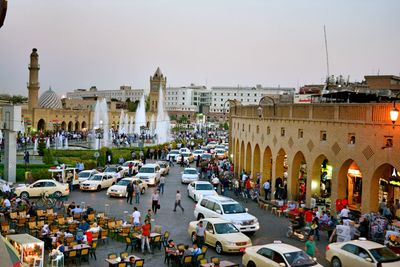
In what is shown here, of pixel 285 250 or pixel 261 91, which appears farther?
pixel 261 91

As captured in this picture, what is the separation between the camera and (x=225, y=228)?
A: 711 inches

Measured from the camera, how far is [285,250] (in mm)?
14430

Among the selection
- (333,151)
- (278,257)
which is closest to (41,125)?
(333,151)

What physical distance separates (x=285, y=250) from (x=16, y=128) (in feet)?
70.9

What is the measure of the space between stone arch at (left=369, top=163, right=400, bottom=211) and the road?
2.79m

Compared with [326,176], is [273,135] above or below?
above

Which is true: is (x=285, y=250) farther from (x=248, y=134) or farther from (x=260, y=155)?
(x=248, y=134)

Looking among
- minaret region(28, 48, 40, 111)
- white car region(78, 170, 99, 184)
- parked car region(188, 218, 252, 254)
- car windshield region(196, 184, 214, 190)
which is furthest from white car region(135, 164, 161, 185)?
minaret region(28, 48, 40, 111)

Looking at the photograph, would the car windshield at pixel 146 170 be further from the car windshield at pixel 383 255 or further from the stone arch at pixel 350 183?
the car windshield at pixel 383 255

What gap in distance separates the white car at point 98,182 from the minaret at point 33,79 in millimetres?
57179

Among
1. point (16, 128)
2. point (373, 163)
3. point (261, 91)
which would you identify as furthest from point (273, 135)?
point (261, 91)

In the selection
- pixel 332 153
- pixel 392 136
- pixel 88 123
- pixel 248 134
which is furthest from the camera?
pixel 88 123

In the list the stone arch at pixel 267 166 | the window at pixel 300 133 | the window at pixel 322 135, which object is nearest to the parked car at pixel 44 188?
the stone arch at pixel 267 166

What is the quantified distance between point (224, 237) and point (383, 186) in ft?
30.4
